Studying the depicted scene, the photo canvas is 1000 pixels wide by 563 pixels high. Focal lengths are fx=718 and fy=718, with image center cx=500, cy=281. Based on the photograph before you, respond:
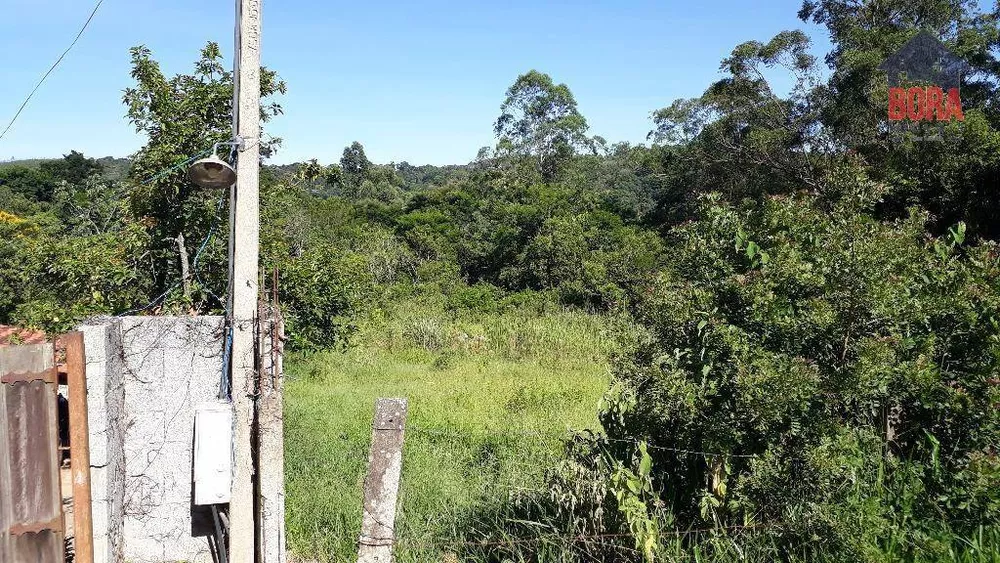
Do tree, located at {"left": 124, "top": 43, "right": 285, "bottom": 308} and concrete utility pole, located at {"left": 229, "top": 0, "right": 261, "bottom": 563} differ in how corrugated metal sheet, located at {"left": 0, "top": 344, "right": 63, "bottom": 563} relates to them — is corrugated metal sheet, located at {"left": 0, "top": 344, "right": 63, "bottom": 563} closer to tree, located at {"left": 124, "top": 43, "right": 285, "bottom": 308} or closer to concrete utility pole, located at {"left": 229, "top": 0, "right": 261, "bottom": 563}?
concrete utility pole, located at {"left": 229, "top": 0, "right": 261, "bottom": 563}

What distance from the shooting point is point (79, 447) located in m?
3.46

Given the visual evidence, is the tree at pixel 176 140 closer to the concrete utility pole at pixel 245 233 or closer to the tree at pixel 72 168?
the concrete utility pole at pixel 245 233

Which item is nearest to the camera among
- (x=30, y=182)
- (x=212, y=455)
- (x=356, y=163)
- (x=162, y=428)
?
(x=212, y=455)

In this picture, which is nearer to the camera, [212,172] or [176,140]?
[212,172]

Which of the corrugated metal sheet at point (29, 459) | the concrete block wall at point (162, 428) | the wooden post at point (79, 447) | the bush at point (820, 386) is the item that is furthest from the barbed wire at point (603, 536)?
the corrugated metal sheet at point (29, 459)

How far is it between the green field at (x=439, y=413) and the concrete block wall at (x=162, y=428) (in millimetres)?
716

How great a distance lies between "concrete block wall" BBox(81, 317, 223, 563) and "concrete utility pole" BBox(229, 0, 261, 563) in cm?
89

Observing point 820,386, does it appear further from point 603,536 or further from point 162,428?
point 162,428

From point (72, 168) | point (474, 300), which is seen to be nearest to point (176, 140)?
point (474, 300)

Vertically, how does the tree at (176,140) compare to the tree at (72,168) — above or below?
below

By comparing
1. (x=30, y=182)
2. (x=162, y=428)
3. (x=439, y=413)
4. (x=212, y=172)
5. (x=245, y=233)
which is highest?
(x=30, y=182)

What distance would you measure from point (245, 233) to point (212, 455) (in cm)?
106

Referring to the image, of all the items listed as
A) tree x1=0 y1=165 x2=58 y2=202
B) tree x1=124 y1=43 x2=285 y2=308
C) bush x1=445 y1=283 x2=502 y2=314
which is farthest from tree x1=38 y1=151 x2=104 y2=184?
tree x1=124 y1=43 x2=285 y2=308

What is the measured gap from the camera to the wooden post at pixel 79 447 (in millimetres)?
3449
